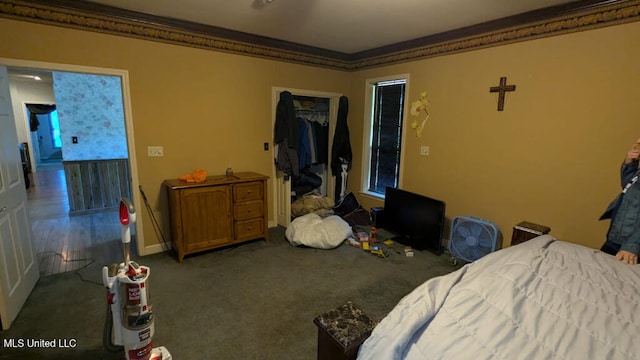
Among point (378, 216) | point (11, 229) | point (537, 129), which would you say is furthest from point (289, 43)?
point (11, 229)

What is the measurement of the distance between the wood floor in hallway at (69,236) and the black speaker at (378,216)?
296 cm

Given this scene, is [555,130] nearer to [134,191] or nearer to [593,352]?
[593,352]

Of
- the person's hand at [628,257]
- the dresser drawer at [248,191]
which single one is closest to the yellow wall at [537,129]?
the person's hand at [628,257]

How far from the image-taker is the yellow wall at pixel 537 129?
2.37m

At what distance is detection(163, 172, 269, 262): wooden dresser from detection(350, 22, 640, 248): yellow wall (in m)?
2.10

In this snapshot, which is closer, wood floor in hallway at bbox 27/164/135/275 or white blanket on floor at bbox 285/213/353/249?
wood floor in hallway at bbox 27/164/135/275

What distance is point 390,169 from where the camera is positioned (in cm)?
439

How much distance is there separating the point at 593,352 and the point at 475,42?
302cm

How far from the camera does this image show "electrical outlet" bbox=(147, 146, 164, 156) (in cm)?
315

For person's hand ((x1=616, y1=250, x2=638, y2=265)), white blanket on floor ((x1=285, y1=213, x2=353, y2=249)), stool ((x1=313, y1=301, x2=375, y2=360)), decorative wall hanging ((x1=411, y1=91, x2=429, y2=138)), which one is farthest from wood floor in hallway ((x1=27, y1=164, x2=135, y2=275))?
person's hand ((x1=616, y1=250, x2=638, y2=265))

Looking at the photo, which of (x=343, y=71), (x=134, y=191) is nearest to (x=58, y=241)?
(x=134, y=191)

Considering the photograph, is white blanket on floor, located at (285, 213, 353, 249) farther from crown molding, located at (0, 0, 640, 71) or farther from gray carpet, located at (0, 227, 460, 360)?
crown molding, located at (0, 0, 640, 71)

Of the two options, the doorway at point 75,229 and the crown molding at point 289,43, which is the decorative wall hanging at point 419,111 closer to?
the crown molding at point 289,43

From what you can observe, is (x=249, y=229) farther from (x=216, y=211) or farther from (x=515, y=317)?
(x=515, y=317)
